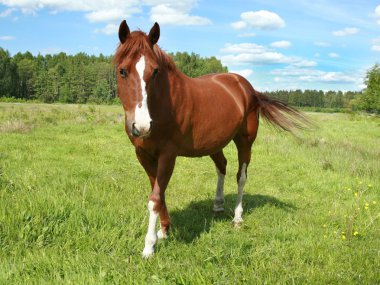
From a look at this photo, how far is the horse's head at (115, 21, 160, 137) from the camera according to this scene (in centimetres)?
294

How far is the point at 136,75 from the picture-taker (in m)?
3.08

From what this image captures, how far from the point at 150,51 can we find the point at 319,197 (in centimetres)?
476

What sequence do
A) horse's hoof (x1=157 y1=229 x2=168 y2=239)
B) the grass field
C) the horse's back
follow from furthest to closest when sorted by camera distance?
the horse's back, horse's hoof (x1=157 y1=229 x2=168 y2=239), the grass field

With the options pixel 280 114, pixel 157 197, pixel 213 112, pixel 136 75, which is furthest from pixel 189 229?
pixel 280 114

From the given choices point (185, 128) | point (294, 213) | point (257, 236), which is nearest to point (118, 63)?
point (185, 128)

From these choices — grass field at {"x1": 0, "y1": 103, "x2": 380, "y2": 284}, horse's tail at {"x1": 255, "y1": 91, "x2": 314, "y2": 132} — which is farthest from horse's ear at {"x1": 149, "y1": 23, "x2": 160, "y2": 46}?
horse's tail at {"x1": 255, "y1": 91, "x2": 314, "y2": 132}

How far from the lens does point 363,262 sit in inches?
138

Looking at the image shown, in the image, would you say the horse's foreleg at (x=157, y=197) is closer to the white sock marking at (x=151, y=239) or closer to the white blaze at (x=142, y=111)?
the white sock marking at (x=151, y=239)

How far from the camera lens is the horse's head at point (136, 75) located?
2936mm

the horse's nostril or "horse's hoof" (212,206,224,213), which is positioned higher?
the horse's nostril

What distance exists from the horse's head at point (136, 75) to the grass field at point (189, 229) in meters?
1.26

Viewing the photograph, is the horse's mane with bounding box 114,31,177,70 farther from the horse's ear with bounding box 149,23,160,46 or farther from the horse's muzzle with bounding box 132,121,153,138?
the horse's muzzle with bounding box 132,121,153,138

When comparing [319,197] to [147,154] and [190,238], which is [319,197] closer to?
[190,238]

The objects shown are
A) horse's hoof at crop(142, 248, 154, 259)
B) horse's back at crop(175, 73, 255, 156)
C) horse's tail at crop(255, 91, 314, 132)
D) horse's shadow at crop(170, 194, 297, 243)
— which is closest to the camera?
horse's hoof at crop(142, 248, 154, 259)
